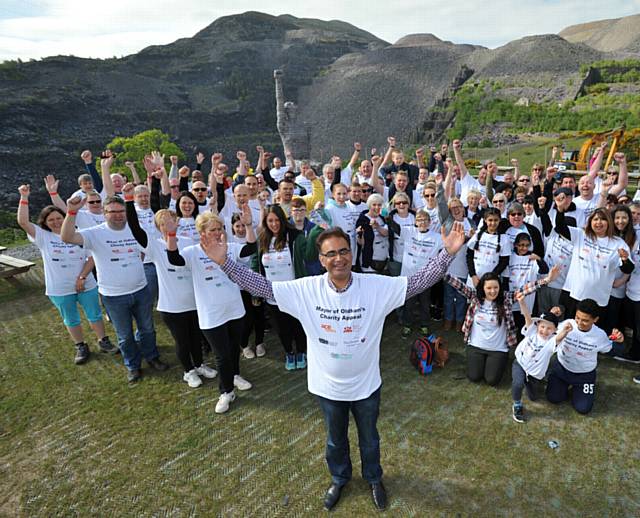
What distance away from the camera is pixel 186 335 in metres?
4.43

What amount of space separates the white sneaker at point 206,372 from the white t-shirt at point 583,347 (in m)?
3.60

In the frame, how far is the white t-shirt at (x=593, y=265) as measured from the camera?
438 centimetres

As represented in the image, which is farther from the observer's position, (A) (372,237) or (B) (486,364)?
(A) (372,237)

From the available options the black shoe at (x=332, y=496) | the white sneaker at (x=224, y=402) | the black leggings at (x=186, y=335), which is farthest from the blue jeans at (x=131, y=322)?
the black shoe at (x=332, y=496)

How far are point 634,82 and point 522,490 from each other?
4851 cm

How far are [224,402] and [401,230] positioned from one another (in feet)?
10.0

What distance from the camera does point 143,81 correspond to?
5784cm

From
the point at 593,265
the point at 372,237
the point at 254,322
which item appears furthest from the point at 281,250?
the point at 593,265

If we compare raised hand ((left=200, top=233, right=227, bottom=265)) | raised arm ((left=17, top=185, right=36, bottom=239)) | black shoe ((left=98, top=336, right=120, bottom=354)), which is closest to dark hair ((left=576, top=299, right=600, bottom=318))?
raised hand ((left=200, top=233, right=227, bottom=265))

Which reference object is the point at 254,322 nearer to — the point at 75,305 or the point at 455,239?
the point at 75,305

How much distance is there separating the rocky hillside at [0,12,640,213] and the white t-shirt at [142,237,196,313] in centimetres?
3062

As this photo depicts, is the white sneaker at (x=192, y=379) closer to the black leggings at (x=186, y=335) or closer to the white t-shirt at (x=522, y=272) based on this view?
the black leggings at (x=186, y=335)

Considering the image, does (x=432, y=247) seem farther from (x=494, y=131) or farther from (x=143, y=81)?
(x=143, y=81)

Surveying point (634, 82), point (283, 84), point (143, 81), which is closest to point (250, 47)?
point (283, 84)
